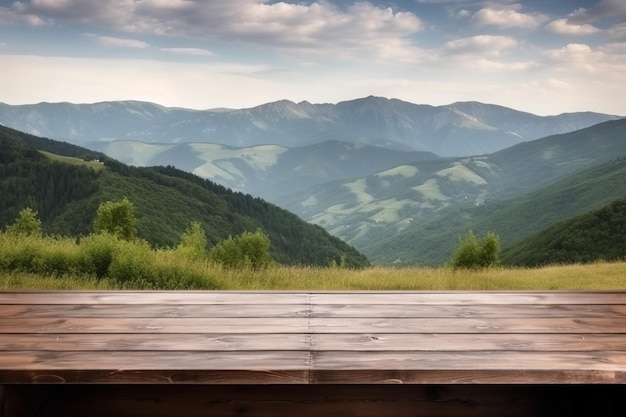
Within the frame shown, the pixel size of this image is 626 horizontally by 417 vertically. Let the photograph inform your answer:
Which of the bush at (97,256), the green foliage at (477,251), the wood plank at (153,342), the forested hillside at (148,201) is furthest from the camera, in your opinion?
the forested hillside at (148,201)

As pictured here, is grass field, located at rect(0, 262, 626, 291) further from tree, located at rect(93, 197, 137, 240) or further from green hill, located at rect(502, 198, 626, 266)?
green hill, located at rect(502, 198, 626, 266)

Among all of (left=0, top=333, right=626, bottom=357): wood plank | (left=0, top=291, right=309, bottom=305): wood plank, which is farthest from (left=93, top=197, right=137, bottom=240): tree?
(left=0, top=333, right=626, bottom=357): wood plank

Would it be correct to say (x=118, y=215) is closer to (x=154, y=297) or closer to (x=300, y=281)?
(x=300, y=281)

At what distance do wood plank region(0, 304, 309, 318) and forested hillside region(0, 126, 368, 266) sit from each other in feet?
257

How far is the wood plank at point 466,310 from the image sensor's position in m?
2.78

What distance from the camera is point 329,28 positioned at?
442 inches

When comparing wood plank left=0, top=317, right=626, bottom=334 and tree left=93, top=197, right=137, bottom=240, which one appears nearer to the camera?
wood plank left=0, top=317, right=626, bottom=334

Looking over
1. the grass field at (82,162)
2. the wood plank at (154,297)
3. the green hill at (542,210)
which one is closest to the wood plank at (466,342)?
the wood plank at (154,297)

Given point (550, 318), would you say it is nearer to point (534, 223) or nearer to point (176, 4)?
point (176, 4)

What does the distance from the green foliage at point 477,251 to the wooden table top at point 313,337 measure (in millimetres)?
17500

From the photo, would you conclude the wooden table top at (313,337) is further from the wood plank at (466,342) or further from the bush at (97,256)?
the bush at (97,256)

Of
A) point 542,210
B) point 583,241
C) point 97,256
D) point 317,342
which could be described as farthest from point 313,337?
point 542,210

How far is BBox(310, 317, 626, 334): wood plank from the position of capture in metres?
2.49

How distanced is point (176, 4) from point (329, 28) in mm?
3238
